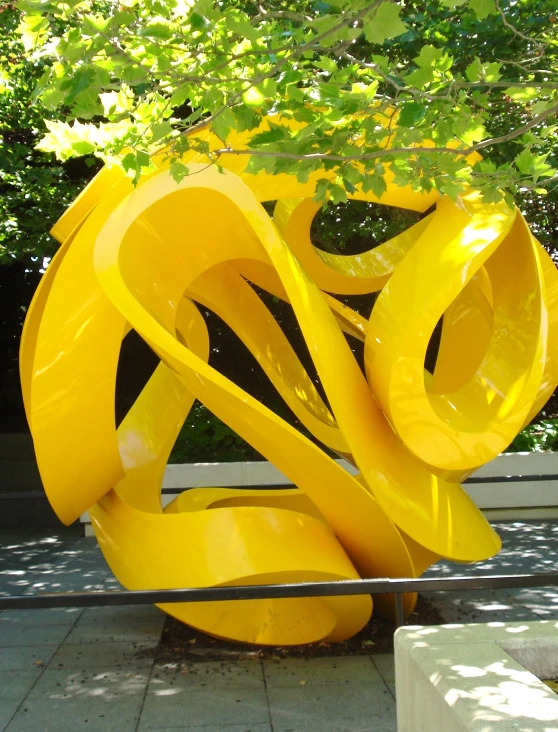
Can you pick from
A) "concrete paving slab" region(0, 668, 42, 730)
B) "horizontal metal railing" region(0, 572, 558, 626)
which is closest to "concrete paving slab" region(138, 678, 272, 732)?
"horizontal metal railing" region(0, 572, 558, 626)

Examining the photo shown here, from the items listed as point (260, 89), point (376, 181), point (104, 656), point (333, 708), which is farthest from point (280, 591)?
point (260, 89)

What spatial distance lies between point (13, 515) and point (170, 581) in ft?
25.6

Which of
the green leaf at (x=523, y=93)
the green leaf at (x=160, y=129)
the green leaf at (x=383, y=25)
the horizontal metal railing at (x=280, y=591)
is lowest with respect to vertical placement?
the horizontal metal railing at (x=280, y=591)

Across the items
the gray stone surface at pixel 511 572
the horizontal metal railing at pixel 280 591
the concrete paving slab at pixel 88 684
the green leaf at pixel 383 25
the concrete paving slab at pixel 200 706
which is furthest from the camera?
the gray stone surface at pixel 511 572

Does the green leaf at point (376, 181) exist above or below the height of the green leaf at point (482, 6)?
below

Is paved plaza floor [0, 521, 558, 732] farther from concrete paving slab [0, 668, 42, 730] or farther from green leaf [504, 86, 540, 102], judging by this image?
green leaf [504, 86, 540, 102]

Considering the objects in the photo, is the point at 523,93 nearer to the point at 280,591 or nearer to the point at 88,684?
the point at 280,591

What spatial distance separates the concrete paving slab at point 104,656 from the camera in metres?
5.68

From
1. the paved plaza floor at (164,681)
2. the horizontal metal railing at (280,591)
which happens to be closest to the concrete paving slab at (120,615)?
the paved plaza floor at (164,681)

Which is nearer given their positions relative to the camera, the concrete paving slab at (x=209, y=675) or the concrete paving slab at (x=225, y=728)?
the concrete paving slab at (x=225, y=728)

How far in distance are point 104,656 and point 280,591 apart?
186 centimetres

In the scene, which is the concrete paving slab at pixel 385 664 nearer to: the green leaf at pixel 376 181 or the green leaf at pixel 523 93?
the green leaf at pixel 376 181

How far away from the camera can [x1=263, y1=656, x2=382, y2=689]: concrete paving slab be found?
17.2 ft

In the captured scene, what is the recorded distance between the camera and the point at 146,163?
3.65 meters
